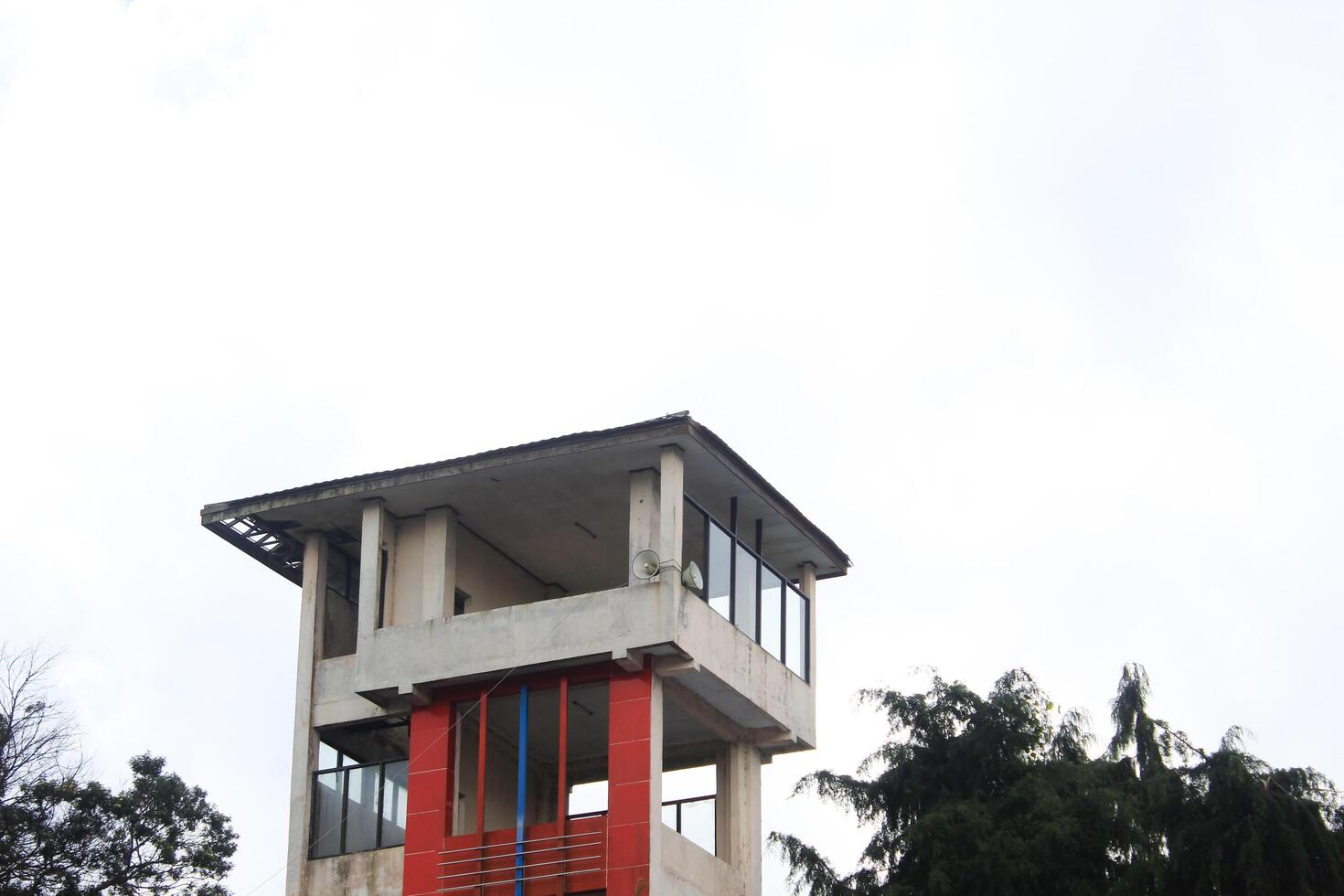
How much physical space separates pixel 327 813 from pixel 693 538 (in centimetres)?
735

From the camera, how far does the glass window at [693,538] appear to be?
31062 millimetres

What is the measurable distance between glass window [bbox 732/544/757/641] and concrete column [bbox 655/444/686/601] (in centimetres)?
187

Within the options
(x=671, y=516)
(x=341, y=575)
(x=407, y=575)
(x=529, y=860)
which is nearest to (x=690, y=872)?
(x=529, y=860)

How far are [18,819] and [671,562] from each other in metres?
17.7

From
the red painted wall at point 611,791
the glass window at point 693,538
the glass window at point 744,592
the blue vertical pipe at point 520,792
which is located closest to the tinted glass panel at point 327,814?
the red painted wall at point 611,791

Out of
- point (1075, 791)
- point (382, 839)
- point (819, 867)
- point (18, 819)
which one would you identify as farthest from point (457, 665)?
point (18, 819)

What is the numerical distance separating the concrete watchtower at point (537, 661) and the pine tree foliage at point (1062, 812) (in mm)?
2667

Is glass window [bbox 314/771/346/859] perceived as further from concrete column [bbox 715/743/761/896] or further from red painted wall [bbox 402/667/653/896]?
concrete column [bbox 715/743/761/896]

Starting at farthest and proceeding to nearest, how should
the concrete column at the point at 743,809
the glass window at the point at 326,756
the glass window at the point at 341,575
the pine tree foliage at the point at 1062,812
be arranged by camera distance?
the glass window at the point at 341,575 < the concrete column at the point at 743,809 < the glass window at the point at 326,756 < the pine tree foliage at the point at 1062,812

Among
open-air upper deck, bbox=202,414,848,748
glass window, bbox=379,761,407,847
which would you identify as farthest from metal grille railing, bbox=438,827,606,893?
open-air upper deck, bbox=202,414,848,748

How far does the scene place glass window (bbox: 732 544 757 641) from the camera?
3134 centimetres

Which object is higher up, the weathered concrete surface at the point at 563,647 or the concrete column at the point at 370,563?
the concrete column at the point at 370,563

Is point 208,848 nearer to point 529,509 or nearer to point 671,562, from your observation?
point 529,509

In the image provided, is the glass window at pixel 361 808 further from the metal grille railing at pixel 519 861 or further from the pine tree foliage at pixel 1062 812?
the pine tree foliage at pixel 1062 812
